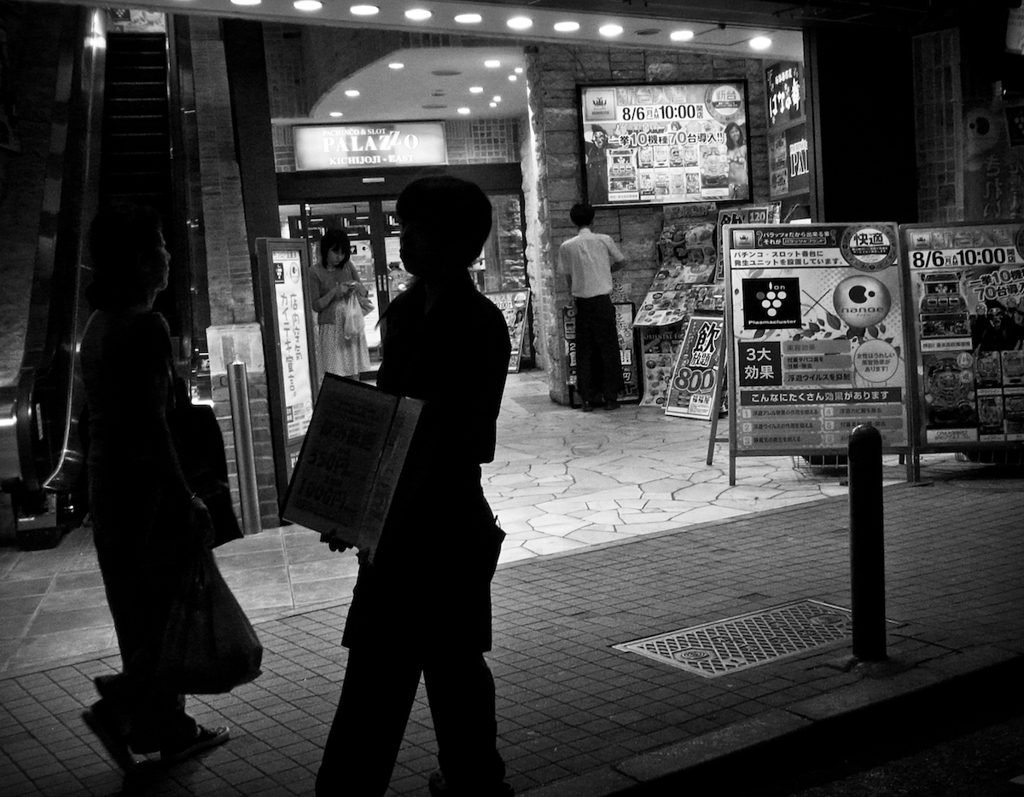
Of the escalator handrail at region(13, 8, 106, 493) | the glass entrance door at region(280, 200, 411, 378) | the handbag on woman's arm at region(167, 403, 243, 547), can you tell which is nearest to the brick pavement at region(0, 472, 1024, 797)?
the handbag on woman's arm at region(167, 403, 243, 547)

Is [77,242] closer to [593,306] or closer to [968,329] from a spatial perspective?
[593,306]

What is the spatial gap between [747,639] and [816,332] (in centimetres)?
342

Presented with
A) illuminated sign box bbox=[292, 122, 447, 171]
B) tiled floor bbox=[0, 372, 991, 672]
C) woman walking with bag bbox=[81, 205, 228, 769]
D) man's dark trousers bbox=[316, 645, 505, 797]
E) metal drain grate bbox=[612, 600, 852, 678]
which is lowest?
metal drain grate bbox=[612, 600, 852, 678]

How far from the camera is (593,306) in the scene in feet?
39.4

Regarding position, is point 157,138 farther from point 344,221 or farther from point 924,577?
point 924,577

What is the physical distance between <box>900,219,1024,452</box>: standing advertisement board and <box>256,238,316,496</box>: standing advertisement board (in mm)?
4096

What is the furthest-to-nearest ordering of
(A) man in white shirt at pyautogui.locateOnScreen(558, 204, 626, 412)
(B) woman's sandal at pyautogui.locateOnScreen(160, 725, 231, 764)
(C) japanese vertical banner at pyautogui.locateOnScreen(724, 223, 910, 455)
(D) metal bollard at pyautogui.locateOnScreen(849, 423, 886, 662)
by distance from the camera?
(A) man in white shirt at pyautogui.locateOnScreen(558, 204, 626, 412) → (C) japanese vertical banner at pyautogui.locateOnScreen(724, 223, 910, 455) → (D) metal bollard at pyautogui.locateOnScreen(849, 423, 886, 662) → (B) woman's sandal at pyautogui.locateOnScreen(160, 725, 231, 764)

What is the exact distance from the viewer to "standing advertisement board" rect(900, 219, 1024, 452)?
776 cm

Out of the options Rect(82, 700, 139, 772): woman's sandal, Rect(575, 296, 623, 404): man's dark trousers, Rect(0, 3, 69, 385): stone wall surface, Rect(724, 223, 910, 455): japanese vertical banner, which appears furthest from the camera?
Rect(575, 296, 623, 404): man's dark trousers

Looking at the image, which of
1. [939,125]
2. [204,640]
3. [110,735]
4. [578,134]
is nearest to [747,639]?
[204,640]

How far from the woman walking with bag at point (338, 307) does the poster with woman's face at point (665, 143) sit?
124 inches

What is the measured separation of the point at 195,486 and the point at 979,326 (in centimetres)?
575

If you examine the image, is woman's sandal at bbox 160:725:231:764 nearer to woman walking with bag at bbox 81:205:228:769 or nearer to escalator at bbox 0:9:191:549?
woman walking with bag at bbox 81:205:228:769

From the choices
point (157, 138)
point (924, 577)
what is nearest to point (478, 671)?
point (924, 577)
